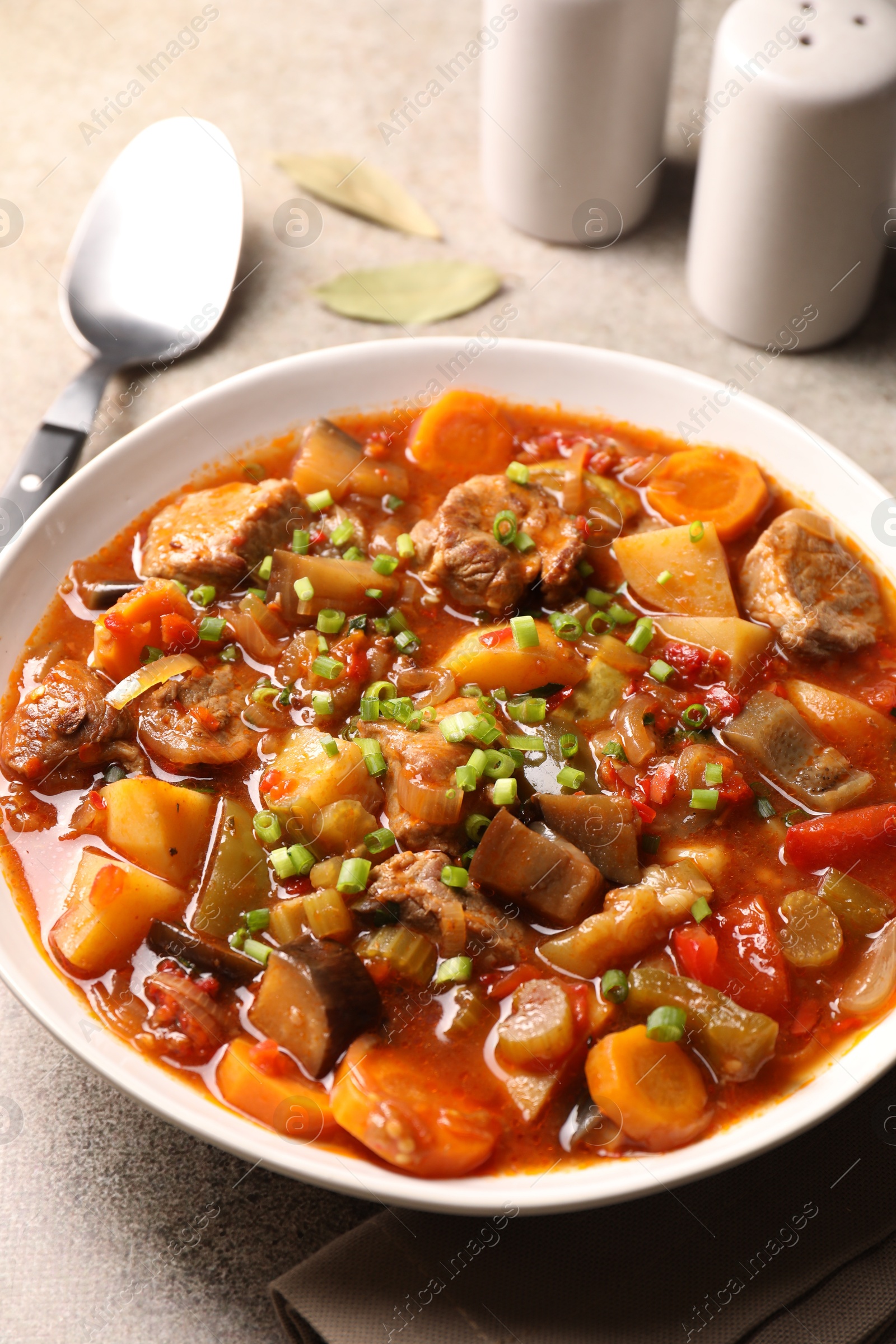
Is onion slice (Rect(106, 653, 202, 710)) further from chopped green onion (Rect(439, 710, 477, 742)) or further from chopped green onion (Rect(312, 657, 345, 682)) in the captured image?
chopped green onion (Rect(439, 710, 477, 742))

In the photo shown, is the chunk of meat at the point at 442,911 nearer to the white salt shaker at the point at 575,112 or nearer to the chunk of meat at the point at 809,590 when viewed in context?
the chunk of meat at the point at 809,590

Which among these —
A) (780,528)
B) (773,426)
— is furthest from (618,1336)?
Result: (773,426)

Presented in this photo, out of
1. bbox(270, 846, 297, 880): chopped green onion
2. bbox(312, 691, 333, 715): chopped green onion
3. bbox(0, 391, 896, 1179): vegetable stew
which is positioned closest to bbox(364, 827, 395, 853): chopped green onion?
bbox(0, 391, 896, 1179): vegetable stew

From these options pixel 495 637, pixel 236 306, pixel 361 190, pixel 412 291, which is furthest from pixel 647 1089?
pixel 361 190

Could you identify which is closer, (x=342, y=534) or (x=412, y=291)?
(x=342, y=534)

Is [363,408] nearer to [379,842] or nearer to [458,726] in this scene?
[458,726]

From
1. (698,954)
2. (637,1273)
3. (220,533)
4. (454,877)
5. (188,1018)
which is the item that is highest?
(220,533)

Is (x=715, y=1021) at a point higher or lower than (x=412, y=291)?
lower
